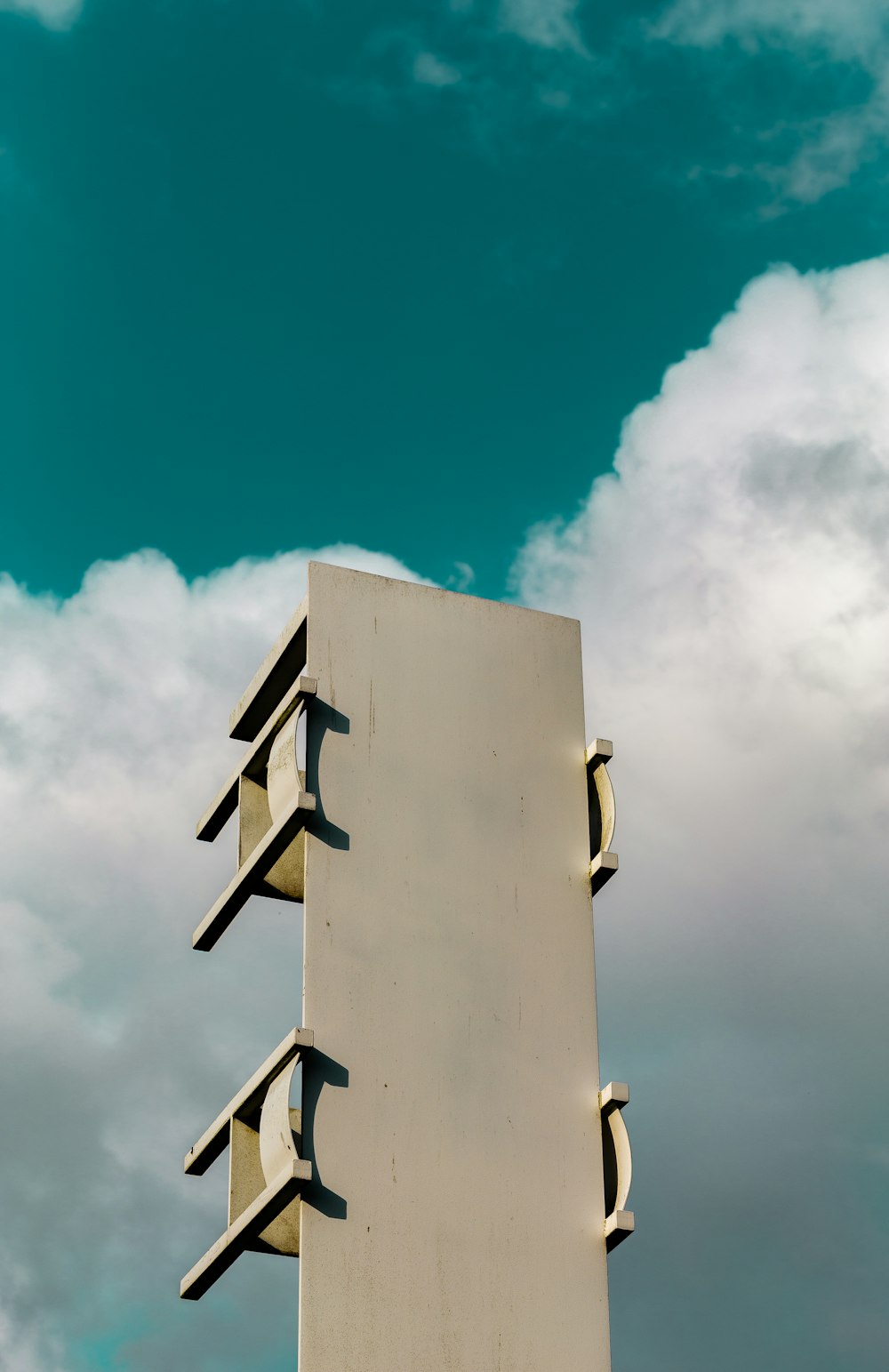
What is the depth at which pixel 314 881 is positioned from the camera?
47.5 ft

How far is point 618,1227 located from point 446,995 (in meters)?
2.08

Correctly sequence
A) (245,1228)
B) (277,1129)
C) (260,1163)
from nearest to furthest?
(277,1129) < (245,1228) < (260,1163)

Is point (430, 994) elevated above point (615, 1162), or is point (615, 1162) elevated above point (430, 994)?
point (430, 994)

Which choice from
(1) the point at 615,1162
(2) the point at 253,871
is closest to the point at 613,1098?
(1) the point at 615,1162

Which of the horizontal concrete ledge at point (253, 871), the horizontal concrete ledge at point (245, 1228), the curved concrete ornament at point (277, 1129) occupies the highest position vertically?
the horizontal concrete ledge at point (253, 871)

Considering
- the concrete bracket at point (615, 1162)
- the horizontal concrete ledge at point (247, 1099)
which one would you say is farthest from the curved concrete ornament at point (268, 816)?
the concrete bracket at point (615, 1162)

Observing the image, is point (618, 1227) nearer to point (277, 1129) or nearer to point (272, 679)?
point (277, 1129)

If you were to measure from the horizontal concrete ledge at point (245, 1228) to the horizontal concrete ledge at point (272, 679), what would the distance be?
428cm

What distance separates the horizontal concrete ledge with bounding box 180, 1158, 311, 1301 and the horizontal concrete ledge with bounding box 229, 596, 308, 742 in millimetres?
4283

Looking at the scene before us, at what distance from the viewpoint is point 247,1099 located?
48.2ft

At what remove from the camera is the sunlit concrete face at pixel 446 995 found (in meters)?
13.6

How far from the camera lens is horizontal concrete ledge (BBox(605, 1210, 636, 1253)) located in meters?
14.3

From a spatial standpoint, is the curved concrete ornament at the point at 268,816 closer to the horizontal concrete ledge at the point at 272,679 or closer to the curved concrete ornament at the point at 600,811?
the horizontal concrete ledge at the point at 272,679

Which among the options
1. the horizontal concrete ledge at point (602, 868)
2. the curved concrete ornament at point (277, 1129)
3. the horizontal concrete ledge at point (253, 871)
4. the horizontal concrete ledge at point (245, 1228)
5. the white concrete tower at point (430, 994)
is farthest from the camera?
the horizontal concrete ledge at point (602, 868)
